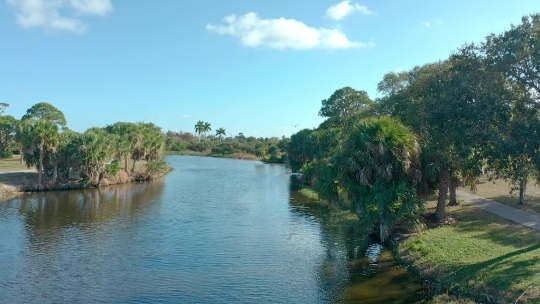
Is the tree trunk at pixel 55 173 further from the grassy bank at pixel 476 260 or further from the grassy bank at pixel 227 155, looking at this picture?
the grassy bank at pixel 227 155

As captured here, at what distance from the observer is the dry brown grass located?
27.4m

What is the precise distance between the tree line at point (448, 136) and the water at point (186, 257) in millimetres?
3524

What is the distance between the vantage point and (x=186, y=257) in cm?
2225

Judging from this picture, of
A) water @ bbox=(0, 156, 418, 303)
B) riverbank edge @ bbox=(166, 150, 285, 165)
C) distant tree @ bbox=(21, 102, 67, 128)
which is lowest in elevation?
water @ bbox=(0, 156, 418, 303)

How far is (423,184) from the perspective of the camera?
24.6 metres

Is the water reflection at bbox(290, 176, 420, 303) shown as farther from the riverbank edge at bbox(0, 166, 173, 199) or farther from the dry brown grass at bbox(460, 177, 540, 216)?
the riverbank edge at bbox(0, 166, 173, 199)

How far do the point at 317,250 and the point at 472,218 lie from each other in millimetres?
9681

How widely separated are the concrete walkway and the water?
307 inches

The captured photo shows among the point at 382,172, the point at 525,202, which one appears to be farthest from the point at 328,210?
the point at 525,202

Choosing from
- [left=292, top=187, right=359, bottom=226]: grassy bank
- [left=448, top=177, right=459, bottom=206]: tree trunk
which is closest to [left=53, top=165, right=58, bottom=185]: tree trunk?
[left=292, top=187, right=359, bottom=226]: grassy bank

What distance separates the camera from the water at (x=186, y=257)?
17141 millimetres

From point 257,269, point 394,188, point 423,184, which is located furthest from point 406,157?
point 257,269

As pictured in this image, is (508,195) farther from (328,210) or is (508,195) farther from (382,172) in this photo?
(382,172)

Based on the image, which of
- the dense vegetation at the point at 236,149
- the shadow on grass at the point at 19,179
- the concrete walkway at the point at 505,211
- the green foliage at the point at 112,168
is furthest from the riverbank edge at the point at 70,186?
the dense vegetation at the point at 236,149
